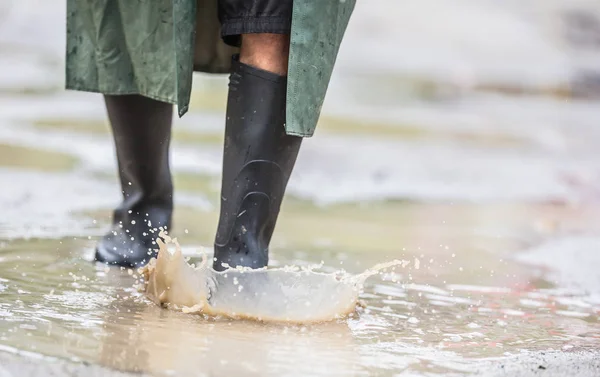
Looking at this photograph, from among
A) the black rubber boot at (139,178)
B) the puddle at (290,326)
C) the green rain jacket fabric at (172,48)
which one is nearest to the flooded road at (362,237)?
the puddle at (290,326)

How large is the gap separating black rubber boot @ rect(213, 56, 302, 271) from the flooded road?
97 mm

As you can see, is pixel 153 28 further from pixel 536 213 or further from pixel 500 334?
pixel 536 213

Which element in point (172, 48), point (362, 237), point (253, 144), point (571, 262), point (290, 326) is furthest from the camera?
point (362, 237)

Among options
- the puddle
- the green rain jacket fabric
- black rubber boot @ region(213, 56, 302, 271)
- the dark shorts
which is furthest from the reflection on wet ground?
the dark shorts

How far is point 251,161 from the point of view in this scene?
2.34 metres

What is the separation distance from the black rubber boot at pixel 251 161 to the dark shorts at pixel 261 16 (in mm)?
93

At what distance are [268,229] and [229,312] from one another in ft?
0.80

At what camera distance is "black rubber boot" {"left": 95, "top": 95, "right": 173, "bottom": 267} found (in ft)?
9.11

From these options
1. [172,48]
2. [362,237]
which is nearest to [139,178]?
[172,48]

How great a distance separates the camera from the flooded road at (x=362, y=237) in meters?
2.00

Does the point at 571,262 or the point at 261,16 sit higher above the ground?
the point at 261,16

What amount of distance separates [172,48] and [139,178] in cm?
49

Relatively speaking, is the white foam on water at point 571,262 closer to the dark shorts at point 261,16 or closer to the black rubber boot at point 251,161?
the black rubber boot at point 251,161

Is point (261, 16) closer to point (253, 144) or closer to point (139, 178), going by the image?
point (253, 144)
